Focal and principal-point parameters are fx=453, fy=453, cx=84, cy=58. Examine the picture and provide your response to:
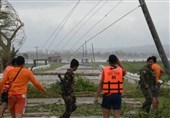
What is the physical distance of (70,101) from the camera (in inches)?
462

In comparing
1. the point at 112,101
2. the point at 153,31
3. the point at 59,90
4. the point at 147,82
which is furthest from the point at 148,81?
the point at 59,90

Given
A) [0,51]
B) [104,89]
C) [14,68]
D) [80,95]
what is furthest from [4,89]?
[0,51]

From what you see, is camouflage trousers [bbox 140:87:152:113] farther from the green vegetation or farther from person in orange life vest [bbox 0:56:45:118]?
the green vegetation

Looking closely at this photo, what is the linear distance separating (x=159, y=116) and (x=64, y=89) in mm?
2502

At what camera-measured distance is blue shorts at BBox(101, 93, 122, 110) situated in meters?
9.84

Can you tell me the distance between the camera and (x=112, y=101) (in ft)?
32.4

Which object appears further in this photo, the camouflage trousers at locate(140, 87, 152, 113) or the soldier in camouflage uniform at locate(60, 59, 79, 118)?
the camouflage trousers at locate(140, 87, 152, 113)

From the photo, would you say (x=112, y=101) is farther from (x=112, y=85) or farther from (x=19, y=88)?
(x=19, y=88)

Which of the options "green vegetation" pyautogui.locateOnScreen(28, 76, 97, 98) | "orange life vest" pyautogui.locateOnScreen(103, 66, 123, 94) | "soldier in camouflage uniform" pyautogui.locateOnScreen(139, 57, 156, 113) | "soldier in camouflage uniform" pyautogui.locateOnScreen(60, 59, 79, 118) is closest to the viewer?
"orange life vest" pyautogui.locateOnScreen(103, 66, 123, 94)

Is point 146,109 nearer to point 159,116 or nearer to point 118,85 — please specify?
point 159,116

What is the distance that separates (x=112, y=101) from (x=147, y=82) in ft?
10.8

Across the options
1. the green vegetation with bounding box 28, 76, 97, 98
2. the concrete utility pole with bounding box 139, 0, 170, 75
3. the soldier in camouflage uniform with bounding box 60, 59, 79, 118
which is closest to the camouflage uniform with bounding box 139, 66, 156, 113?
the soldier in camouflage uniform with bounding box 60, 59, 79, 118

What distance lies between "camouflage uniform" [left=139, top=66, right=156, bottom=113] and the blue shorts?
9.99ft

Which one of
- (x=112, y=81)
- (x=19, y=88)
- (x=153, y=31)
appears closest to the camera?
(x=112, y=81)
